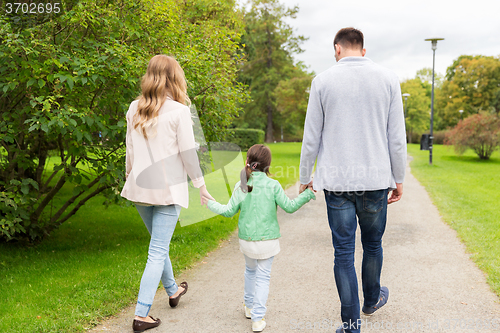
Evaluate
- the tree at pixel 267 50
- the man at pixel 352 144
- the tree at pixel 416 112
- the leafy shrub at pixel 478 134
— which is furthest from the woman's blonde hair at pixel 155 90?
the tree at pixel 416 112

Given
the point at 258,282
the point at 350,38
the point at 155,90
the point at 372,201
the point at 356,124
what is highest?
the point at 350,38

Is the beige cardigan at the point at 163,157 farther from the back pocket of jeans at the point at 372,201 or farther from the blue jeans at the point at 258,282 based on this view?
the back pocket of jeans at the point at 372,201

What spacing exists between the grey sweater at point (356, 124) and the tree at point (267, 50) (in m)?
34.7

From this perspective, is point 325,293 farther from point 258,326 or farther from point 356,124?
point 356,124

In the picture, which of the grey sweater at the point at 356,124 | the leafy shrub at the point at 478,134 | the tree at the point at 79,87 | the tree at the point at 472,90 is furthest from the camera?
the tree at the point at 472,90

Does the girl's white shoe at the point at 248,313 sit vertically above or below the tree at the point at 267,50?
below

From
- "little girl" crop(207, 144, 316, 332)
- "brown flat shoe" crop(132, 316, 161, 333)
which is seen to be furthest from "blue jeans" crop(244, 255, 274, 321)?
"brown flat shoe" crop(132, 316, 161, 333)

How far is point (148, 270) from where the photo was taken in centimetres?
306

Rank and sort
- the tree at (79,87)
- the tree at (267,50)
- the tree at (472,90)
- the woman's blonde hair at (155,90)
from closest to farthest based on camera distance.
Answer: the woman's blonde hair at (155,90), the tree at (79,87), the tree at (267,50), the tree at (472,90)

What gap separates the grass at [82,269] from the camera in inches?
131

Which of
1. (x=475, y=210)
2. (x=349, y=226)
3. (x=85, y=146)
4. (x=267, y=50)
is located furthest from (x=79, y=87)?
(x=267, y=50)

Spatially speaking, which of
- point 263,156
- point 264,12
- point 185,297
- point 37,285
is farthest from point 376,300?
point 264,12

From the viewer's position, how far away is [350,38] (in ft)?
9.24

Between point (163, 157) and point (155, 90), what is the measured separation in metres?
0.49
